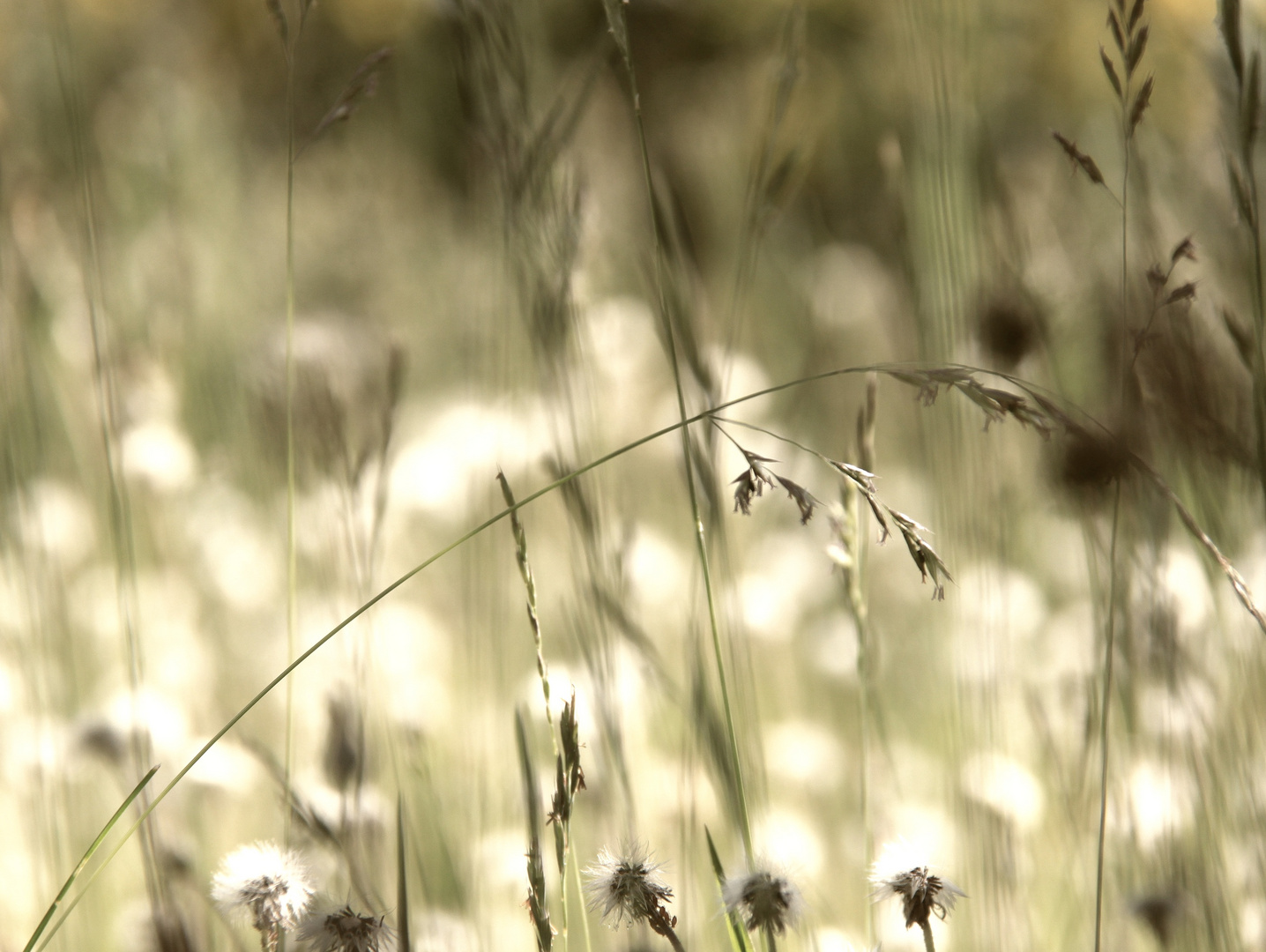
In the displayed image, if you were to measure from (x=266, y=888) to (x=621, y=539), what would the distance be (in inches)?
22.4

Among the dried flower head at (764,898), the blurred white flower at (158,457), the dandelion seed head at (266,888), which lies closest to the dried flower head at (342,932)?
the dandelion seed head at (266,888)

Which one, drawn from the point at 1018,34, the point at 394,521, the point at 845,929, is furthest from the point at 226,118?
the point at 845,929

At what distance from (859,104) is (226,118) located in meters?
2.30

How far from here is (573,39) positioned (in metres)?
3.96

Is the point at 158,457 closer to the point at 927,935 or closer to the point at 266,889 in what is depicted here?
the point at 266,889

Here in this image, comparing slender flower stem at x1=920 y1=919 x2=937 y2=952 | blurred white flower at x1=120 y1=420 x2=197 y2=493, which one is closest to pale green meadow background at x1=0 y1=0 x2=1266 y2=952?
blurred white flower at x1=120 y1=420 x2=197 y2=493

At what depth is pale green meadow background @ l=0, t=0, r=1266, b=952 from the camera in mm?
690

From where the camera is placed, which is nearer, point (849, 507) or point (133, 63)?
point (849, 507)

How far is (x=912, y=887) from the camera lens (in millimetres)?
446

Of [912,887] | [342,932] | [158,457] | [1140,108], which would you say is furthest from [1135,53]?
[158,457]

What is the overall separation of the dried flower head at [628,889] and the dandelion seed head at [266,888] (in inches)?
5.7

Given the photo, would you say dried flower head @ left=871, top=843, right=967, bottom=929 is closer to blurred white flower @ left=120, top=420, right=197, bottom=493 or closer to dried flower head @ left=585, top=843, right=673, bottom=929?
dried flower head @ left=585, top=843, right=673, bottom=929

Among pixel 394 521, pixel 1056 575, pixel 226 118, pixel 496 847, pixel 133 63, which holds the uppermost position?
pixel 133 63

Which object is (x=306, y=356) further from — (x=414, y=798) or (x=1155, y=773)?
(x=1155, y=773)
